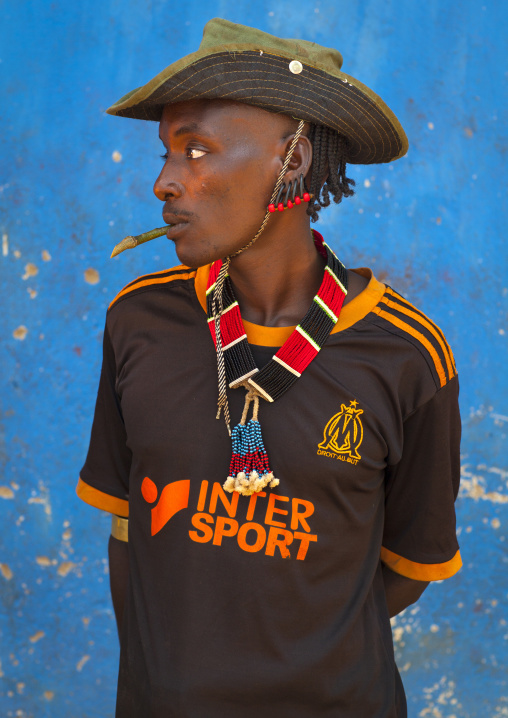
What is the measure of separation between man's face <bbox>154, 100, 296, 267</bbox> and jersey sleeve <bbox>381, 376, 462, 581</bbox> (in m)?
0.65

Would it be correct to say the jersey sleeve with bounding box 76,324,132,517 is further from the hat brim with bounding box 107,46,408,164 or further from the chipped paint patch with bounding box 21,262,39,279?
the chipped paint patch with bounding box 21,262,39,279

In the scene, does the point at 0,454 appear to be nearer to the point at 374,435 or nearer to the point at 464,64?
the point at 374,435

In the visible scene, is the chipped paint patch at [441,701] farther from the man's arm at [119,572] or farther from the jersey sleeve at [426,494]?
the man's arm at [119,572]

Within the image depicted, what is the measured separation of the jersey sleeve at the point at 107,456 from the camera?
205cm

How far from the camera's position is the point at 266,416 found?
5.71 ft

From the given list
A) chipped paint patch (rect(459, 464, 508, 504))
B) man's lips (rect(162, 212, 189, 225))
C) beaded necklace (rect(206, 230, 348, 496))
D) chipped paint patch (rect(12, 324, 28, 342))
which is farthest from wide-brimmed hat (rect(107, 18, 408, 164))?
chipped paint patch (rect(459, 464, 508, 504))

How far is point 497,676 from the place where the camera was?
10.1 ft

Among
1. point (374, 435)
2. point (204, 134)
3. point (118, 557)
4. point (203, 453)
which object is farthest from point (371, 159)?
point (118, 557)

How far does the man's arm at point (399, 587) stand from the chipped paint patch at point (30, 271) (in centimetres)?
174

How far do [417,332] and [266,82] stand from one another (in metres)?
0.71

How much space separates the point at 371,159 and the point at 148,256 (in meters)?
1.16

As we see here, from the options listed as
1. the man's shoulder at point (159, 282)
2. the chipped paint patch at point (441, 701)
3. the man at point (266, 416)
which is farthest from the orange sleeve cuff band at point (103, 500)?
the chipped paint patch at point (441, 701)

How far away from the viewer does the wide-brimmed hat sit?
1596 mm

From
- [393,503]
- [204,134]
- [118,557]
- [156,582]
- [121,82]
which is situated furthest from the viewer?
[121,82]
